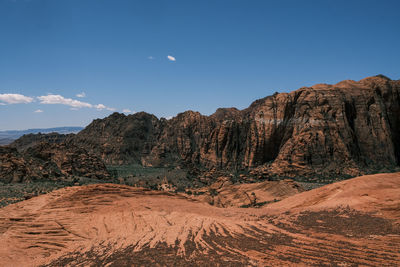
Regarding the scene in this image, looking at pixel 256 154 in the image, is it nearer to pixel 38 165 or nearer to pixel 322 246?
pixel 38 165

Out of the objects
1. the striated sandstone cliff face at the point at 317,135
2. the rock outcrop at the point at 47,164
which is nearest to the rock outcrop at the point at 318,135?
the striated sandstone cliff face at the point at 317,135

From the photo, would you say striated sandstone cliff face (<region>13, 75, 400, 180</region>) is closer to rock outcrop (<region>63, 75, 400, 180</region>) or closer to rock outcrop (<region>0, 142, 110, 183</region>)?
rock outcrop (<region>63, 75, 400, 180</region>)

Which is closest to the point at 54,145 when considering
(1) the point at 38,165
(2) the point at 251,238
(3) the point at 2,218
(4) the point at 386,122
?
(1) the point at 38,165

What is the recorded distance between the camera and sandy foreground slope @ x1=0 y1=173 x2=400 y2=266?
8.11m

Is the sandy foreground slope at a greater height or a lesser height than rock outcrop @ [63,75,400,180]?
lesser

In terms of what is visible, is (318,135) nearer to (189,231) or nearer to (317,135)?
(317,135)

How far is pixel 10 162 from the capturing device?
31.9 meters

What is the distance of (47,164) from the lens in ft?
118

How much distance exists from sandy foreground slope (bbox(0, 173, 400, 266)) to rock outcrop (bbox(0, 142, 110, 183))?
20.1 m

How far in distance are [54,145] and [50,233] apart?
113 ft

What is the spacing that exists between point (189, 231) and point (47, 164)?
33375mm

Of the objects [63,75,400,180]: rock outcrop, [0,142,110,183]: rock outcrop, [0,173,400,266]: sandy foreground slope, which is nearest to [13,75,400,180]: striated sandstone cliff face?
[63,75,400,180]: rock outcrop

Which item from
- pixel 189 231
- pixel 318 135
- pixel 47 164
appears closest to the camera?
pixel 189 231

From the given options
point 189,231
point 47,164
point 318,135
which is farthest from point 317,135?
point 47,164
